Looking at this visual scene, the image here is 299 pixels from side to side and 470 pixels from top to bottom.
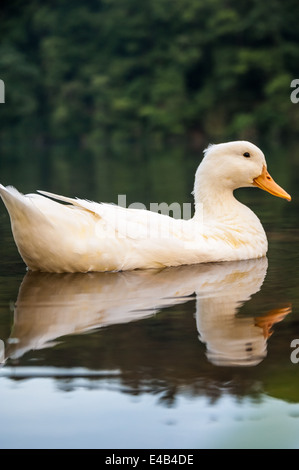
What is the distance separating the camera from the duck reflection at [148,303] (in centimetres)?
423

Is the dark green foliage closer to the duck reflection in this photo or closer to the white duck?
the white duck

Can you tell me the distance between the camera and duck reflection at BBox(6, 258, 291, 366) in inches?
167

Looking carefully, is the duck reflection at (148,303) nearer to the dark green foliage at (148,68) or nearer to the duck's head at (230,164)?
the duck's head at (230,164)

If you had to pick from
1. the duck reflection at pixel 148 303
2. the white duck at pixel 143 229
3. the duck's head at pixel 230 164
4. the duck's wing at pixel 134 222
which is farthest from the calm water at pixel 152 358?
the duck's head at pixel 230 164

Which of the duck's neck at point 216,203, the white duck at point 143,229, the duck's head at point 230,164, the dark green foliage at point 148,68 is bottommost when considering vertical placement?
the white duck at point 143,229

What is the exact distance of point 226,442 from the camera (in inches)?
121

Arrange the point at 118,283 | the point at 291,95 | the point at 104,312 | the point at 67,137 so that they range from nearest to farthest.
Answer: the point at 104,312
the point at 118,283
the point at 291,95
the point at 67,137

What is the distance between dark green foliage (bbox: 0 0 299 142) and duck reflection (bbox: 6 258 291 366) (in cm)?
3158

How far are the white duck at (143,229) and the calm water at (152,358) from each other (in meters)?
0.12

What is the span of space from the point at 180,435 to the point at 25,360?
1.10 meters

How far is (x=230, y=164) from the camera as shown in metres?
6.97

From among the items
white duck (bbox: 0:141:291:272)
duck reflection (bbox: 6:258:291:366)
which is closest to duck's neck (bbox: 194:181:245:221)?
white duck (bbox: 0:141:291:272)
